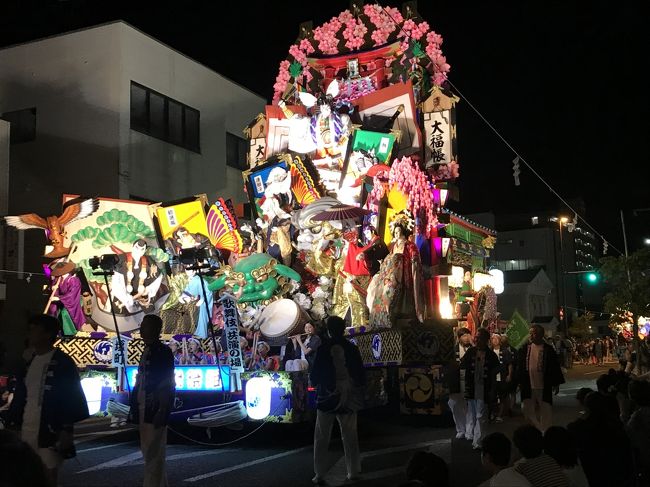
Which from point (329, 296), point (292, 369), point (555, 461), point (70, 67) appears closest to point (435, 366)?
point (292, 369)

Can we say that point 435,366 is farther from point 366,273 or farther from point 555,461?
point 555,461

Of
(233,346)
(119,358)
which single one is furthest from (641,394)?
(119,358)

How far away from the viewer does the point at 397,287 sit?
12328mm

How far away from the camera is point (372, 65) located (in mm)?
17906

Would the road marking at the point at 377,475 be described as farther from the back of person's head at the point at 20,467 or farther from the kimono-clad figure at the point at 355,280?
the back of person's head at the point at 20,467

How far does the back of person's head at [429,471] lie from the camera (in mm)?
3664

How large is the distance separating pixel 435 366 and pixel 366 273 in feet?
9.02

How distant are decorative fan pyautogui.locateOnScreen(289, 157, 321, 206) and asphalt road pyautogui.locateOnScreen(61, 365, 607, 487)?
4.91m

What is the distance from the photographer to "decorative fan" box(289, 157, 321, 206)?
15.7 m

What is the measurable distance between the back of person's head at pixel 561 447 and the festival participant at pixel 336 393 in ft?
11.0

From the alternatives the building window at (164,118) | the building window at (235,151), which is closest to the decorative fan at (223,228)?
A: the building window at (164,118)

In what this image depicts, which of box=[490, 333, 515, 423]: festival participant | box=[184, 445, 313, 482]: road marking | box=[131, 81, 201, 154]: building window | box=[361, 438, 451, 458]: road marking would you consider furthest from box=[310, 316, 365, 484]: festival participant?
box=[131, 81, 201, 154]: building window

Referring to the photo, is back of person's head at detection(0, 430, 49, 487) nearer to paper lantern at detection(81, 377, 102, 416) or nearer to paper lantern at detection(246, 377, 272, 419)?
paper lantern at detection(246, 377, 272, 419)

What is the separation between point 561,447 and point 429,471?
5.32ft
